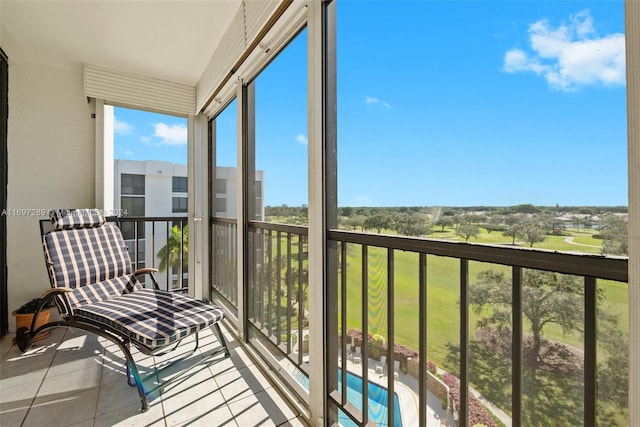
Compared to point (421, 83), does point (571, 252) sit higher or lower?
lower

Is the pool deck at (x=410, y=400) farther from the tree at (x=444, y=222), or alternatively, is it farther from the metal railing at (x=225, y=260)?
the metal railing at (x=225, y=260)

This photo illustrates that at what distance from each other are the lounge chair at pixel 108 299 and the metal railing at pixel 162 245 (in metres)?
0.83

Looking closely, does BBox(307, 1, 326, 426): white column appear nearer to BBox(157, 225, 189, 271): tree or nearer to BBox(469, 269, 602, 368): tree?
BBox(469, 269, 602, 368): tree

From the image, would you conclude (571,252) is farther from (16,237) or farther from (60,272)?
(16,237)

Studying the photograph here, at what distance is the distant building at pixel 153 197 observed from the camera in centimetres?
335

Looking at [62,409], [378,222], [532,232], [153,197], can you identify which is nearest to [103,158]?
[153,197]

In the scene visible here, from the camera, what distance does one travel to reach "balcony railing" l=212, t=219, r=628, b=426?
69 cm

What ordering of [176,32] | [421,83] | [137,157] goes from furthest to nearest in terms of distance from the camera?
[137,157] < [176,32] < [421,83]

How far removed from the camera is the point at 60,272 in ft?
7.09

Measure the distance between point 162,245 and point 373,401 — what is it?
3425mm

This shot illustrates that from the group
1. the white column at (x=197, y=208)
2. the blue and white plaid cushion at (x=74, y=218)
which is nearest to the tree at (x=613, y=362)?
the blue and white plaid cushion at (x=74, y=218)

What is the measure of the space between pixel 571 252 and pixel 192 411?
195 centimetres

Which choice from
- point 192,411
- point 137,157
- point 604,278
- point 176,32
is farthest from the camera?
point 137,157

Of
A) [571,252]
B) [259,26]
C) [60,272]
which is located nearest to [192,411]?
[60,272]
